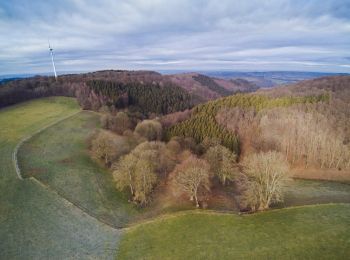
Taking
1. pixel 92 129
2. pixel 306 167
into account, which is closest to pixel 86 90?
pixel 92 129

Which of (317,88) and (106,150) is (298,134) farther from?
(317,88)

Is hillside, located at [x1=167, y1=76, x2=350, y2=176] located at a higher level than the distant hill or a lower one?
lower

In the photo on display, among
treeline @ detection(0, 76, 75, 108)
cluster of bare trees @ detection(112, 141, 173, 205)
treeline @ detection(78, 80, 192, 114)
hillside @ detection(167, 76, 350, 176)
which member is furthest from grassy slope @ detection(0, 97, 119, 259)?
treeline @ detection(78, 80, 192, 114)

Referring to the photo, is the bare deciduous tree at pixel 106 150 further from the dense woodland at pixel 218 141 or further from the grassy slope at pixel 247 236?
A: the grassy slope at pixel 247 236

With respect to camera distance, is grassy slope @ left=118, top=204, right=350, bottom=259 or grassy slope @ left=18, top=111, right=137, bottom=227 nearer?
grassy slope @ left=118, top=204, right=350, bottom=259

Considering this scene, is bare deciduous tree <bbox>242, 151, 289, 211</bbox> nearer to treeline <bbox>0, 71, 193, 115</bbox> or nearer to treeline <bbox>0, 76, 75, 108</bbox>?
treeline <bbox>0, 71, 193, 115</bbox>

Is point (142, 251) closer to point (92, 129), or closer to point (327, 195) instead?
point (327, 195)

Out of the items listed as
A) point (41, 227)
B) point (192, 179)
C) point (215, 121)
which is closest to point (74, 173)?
point (41, 227)
